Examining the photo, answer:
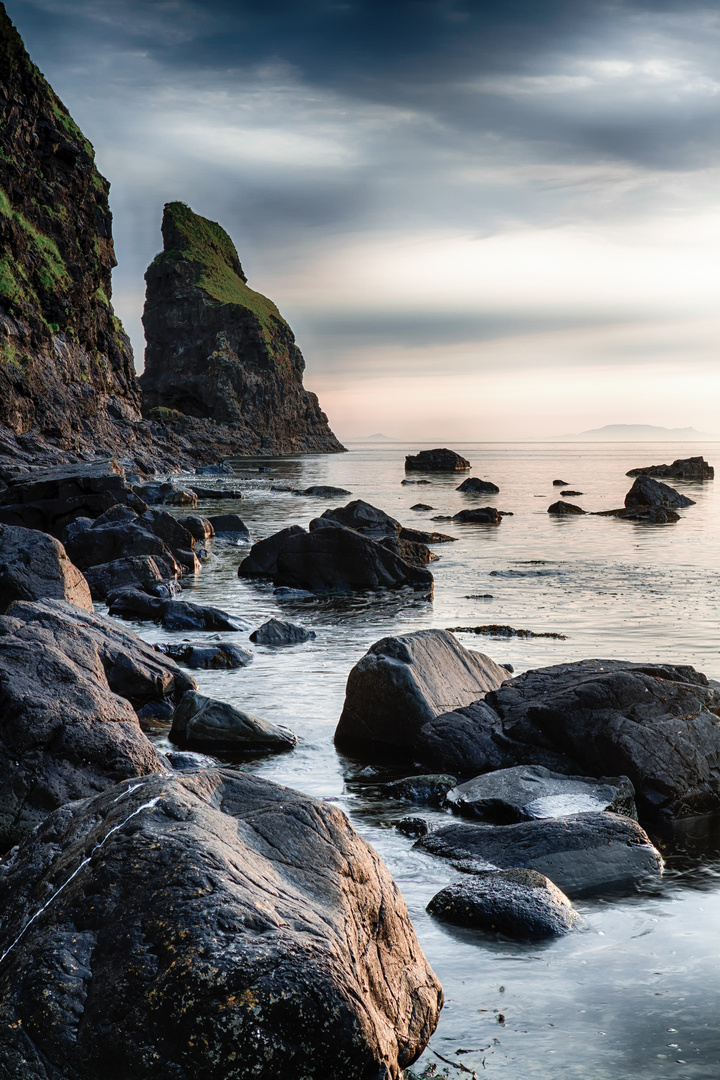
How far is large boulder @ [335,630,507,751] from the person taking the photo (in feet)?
29.5

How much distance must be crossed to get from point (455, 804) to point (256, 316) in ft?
526

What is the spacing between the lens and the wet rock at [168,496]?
1667 inches

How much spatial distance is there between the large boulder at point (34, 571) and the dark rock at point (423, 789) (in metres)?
5.09

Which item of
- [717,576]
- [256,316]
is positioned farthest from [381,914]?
[256,316]

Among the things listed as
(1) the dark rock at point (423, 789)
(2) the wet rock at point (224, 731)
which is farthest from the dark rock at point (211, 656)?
(1) the dark rock at point (423, 789)

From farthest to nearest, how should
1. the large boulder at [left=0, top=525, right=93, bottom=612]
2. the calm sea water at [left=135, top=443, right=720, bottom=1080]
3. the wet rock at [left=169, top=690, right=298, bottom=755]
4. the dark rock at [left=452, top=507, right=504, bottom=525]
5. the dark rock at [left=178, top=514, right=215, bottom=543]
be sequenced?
the dark rock at [left=452, top=507, right=504, bottom=525] → the dark rock at [left=178, top=514, right=215, bottom=543] → the large boulder at [left=0, top=525, right=93, bottom=612] → the wet rock at [left=169, top=690, right=298, bottom=755] → the calm sea water at [left=135, top=443, right=720, bottom=1080]

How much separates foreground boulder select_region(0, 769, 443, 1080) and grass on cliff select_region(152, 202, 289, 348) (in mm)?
161291

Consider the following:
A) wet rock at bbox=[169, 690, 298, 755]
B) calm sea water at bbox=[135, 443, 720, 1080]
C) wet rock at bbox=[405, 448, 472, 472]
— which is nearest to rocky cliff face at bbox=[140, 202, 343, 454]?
wet rock at bbox=[405, 448, 472, 472]

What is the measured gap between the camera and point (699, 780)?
7.64 m

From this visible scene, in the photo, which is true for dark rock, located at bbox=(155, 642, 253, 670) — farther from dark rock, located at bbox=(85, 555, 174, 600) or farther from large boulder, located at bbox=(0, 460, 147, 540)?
large boulder, located at bbox=(0, 460, 147, 540)

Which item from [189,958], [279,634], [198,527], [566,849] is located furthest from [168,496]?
[189,958]

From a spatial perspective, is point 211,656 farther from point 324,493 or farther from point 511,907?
point 324,493

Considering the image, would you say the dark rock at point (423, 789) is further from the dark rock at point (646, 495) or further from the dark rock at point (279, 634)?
the dark rock at point (646, 495)

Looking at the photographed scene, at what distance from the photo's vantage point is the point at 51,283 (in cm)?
5828
